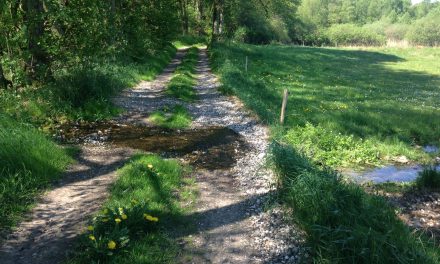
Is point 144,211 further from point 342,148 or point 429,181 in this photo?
point 342,148

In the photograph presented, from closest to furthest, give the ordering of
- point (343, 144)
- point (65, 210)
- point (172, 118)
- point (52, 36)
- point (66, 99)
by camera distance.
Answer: point (65, 210) < point (343, 144) < point (66, 99) < point (172, 118) < point (52, 36)

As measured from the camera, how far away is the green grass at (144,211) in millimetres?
5293

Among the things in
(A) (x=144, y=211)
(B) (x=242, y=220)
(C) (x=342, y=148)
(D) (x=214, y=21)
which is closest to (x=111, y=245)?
(A) (x=144, y=211)

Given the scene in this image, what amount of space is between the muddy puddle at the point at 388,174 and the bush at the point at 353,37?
362 ft

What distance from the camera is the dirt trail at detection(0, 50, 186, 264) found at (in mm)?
5391

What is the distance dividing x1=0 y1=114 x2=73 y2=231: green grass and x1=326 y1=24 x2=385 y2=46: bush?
115928 millimetres

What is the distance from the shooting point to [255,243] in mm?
6168

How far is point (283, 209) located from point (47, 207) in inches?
168

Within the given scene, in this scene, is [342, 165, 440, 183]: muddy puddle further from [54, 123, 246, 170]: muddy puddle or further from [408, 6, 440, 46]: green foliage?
[408, 6, 440, 46]: green foliage

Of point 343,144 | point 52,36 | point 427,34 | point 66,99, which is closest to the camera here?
point 343,144

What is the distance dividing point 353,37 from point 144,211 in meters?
124

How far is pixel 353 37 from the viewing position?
389 ft

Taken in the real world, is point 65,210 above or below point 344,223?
below

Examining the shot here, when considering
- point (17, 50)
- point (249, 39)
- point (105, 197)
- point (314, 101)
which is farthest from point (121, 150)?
A: point (249, 39)
